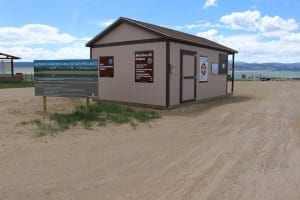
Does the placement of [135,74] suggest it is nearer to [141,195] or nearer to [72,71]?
[72,71]

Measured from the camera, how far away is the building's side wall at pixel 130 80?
11711 mm

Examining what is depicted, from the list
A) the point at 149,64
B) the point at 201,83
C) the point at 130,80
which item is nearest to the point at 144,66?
the point at 149,64

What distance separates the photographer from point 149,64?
12.0 meters

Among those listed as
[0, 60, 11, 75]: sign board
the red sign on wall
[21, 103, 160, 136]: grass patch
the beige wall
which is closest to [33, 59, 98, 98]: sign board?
[21, 103, 160, 136]: grass patch

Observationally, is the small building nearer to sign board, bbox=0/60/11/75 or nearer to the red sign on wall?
the red sign on wall

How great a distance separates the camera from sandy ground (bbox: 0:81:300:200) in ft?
13.2

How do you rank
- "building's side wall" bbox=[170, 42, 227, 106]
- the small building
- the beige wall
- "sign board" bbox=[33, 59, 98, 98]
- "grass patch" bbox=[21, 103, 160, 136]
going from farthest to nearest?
the beige wall → "building's side wall" bbox=[170, 42, 227, 106] → the small building → "sign board" bbox=[33, 59, 98, 98] → "grass patch" bbox=[21, 103, 160, 136]

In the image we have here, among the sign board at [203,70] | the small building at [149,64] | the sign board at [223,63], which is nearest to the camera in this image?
the small building at [149,64]

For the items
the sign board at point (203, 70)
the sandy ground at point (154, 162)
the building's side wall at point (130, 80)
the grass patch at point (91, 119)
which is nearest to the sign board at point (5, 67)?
the building's side wall at point (130, 80)

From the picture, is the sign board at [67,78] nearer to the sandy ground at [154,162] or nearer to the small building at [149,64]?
the sandy ground at [154,162]

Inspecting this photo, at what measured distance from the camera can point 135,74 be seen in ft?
41.3

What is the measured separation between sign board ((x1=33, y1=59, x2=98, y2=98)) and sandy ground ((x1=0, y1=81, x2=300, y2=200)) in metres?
1.89

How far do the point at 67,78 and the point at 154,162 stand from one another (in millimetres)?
6008

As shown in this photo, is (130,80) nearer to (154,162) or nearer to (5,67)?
(154,162)
